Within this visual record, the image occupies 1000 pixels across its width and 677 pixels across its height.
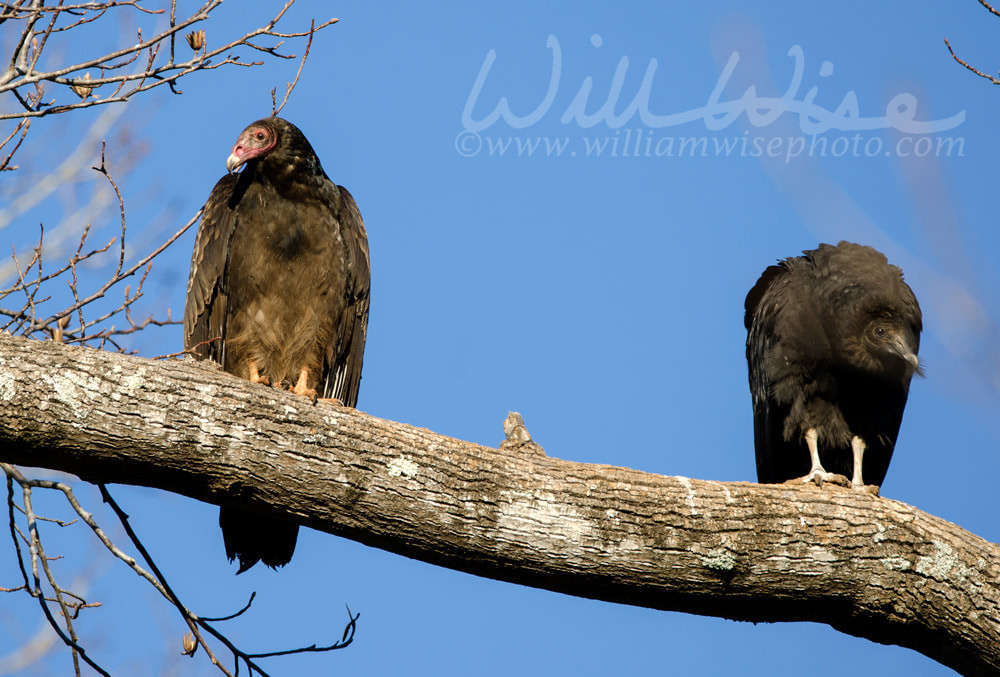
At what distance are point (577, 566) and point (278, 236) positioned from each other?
7.97ft

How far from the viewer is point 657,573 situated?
120 inches

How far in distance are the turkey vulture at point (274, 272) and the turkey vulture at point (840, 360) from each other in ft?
7.00

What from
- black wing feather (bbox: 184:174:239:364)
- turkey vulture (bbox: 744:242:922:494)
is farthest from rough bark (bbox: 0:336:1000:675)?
black wing feather (bbox: 184:174:239:364)

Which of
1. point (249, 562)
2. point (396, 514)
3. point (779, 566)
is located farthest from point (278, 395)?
point (779, 566)

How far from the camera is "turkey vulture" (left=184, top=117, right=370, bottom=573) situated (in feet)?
15.6

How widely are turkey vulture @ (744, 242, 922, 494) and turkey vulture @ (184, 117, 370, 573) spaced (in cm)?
213

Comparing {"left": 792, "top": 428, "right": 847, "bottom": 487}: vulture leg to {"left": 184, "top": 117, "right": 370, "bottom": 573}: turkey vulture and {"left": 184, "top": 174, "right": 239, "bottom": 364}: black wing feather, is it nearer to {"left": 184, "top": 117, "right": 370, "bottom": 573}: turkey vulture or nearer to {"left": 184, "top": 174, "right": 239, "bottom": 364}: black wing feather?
{"left": 184, "top": 117, "right": 370, "bottom": 573}: turkey vulture

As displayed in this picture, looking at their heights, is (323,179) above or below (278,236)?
above

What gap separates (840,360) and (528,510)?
250cm

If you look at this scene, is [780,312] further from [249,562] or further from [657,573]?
[249,562]

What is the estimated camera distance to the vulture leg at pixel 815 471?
4496 millimetres

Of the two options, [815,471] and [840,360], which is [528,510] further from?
[840,360]

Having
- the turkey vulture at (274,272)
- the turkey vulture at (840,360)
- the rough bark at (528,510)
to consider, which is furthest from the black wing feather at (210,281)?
the turkey vulture at (840,360)

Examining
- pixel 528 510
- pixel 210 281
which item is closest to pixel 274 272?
pixel 210 281
